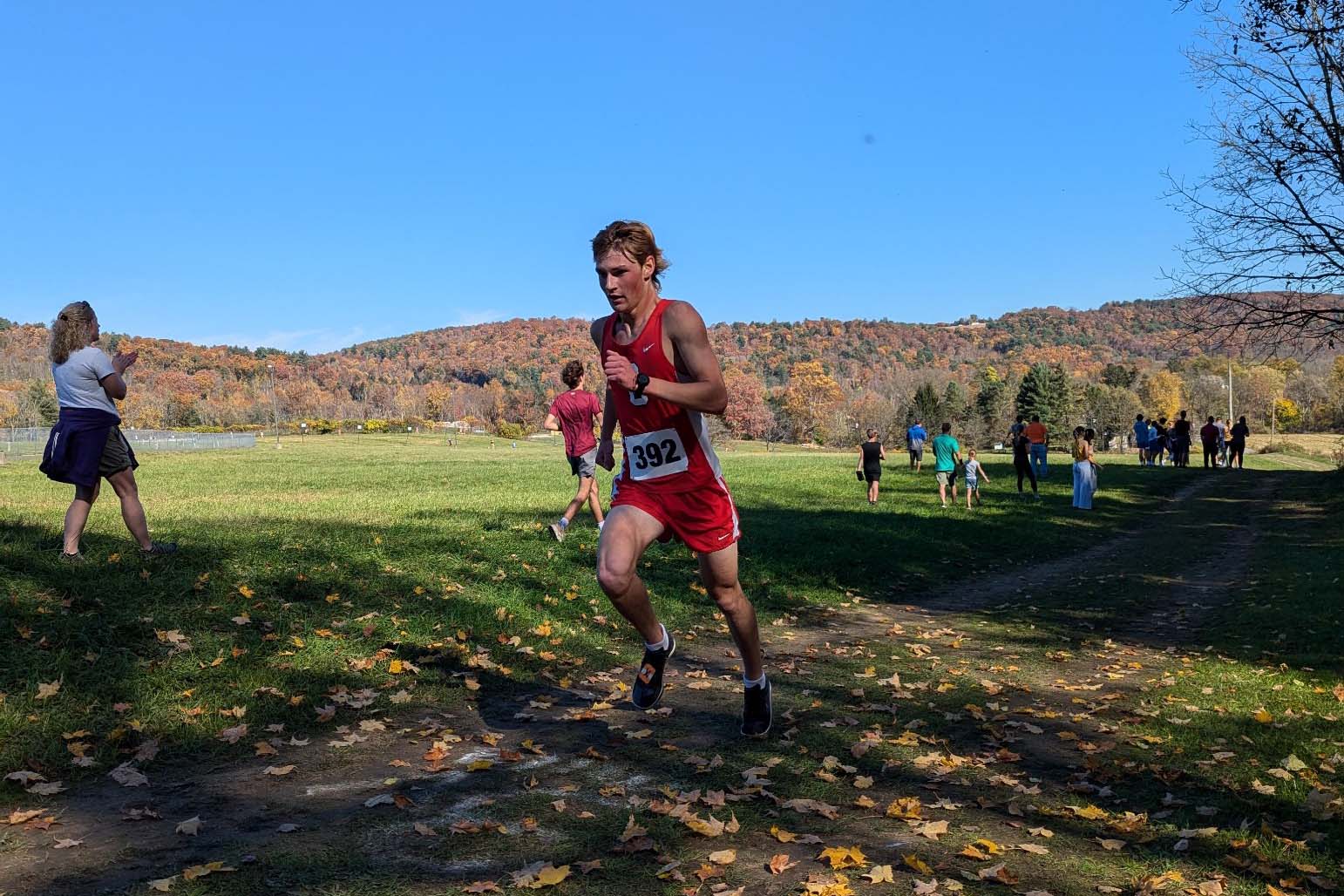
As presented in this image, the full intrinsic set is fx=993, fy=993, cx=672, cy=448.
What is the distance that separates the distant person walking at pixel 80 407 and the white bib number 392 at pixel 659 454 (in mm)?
4602

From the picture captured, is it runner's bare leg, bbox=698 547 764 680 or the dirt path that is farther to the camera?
runner's bare leg, bbox=698 547 764 680

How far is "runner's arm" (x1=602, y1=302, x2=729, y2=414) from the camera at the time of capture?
4625 mm

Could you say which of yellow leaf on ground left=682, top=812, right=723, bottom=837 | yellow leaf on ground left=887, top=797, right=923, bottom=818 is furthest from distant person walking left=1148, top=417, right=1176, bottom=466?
yellow leaf on ground left=682, top=812, right=723, bottom=837

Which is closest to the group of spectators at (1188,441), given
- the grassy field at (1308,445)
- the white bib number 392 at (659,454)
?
the grassy field at (1308,445)

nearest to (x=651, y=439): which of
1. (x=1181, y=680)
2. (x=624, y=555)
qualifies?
(x=624, y=555)

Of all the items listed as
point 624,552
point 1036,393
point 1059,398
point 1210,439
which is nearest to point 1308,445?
point 1210,439

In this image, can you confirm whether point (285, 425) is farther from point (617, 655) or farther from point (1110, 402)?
point (617, 655)

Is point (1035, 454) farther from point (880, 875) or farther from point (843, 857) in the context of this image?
point (880, 875)

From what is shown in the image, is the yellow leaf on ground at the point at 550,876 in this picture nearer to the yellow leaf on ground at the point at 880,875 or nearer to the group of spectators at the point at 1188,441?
the yellow leaf on ground at the point at 880,875

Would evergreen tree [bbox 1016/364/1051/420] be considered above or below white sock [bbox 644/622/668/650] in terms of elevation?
above

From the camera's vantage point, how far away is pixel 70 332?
7.55 m

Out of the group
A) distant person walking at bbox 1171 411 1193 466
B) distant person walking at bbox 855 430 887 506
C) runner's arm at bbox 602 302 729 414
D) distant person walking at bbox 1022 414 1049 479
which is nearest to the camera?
runner's arm at bbox 602 302 729 414

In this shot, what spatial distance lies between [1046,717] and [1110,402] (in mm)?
119378

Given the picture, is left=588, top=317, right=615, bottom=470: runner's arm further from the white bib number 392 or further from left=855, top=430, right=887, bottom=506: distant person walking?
left=855, top=430, right=887, bottom=506: distant person walking
